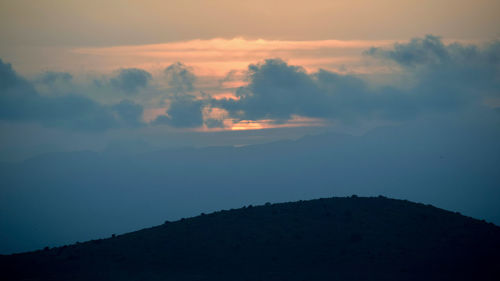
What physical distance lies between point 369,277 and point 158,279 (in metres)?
18.8

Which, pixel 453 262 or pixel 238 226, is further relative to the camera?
pixel 238 226

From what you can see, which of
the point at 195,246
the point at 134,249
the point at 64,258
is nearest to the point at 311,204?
the point at 195,246

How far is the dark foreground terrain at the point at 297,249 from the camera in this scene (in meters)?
49.7

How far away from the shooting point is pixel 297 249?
54.4 m

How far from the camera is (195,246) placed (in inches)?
2238

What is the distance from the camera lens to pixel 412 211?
62.8 meters

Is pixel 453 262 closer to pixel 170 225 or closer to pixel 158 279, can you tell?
pixel 158 279

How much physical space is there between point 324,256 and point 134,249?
66.0ft

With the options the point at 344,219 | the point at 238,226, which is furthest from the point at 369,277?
the point at 238,226

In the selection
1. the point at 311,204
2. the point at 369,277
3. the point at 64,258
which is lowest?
the point at 369,277

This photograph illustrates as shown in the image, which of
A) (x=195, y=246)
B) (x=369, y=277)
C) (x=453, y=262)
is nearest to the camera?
(x=369, y=277)

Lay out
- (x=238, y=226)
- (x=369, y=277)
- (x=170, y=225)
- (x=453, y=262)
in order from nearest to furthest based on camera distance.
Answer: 1. (x=369, y=277)
2. (x=453, y=262)
3. (x=238, y=226)
4. (x=170, y=225)

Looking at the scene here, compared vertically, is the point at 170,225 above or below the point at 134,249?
above

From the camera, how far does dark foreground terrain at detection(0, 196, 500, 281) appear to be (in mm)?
49688
